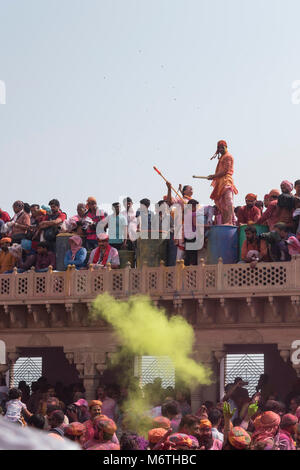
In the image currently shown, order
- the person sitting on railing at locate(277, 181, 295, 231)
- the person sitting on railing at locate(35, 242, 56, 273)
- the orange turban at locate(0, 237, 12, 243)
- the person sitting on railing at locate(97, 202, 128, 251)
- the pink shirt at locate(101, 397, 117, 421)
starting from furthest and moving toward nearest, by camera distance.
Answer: the orange turban at locate(0, 237, 12, 243) → the person sitting on railing at locate(35, 242, 56, 273) → the person sitting on railing at locate(97, 202, 128, 251) → the person sitting on railing at locate(277, 181, 295, 231) → the pink shirt at locate(101, 397, 117, 421)

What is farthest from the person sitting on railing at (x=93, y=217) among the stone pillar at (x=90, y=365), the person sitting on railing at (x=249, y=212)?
the person sitting on railing at (x=249, y=212)

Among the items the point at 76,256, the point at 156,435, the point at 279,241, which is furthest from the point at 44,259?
the point at 156,435

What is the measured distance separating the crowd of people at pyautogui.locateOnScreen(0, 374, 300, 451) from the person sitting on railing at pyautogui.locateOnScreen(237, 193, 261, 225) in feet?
11.5

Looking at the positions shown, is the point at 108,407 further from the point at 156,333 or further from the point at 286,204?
the point at 286,204

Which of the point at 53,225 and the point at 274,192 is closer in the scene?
the point at 274,192

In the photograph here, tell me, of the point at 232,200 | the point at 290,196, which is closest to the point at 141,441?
the point at 290,196

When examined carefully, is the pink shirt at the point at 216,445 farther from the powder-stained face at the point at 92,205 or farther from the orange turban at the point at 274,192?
the powder-stained face at the point at 92,205

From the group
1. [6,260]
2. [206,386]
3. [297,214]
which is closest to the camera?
[297,214]

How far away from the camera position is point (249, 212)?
24.9 metres

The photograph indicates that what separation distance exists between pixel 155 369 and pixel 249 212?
5819 mm

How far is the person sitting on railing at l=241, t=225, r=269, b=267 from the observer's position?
2407cm

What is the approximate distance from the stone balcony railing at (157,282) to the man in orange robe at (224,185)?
1.45 metres

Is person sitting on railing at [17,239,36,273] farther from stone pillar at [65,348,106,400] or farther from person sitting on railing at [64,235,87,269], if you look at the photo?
stone pillar at [65,348,106,400]

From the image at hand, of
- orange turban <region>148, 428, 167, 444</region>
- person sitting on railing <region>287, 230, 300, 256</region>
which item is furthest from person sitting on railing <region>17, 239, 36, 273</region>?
orange turban <region>148, 428, 167, 444</region>
